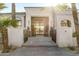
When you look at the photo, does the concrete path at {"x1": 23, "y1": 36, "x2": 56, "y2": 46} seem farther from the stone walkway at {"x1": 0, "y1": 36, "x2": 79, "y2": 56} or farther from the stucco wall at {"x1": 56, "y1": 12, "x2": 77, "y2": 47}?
the stucco wall at {"x1": 56, "y1": 12, "x2": 77, "y2": 47}

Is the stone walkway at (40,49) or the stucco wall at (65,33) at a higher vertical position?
the stucco wall at (65,33)

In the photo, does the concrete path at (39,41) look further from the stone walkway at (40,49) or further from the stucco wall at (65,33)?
the stucco wall at (65,33)

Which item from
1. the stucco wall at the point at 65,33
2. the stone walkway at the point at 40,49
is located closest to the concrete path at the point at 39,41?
the stone walkway at the point at 40,49

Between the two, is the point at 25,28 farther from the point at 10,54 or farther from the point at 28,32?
the point at 10,54

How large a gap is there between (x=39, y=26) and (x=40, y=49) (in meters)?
0.28

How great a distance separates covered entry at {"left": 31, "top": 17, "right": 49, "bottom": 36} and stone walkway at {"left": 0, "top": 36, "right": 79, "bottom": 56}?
72 mm

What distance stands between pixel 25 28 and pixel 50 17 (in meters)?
0.33

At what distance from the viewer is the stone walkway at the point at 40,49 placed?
1790 millimetres

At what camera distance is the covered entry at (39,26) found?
1786 millimetres

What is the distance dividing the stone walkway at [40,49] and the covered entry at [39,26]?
72 millimetres

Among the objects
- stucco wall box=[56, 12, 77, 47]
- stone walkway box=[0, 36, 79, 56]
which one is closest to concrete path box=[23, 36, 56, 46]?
stone walkway box=[0, 36, 79, 56]

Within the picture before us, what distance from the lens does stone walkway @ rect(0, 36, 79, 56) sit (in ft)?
5.87

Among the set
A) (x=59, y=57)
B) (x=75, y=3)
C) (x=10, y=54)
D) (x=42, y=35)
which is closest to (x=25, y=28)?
(x=42, y=35)

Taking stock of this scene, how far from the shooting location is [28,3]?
1.79m
